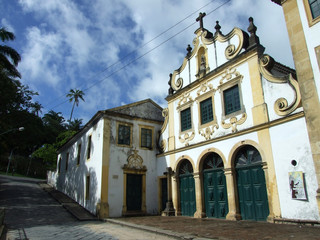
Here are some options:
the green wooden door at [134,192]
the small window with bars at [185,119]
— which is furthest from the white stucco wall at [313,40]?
the green wooden door at [134,192]

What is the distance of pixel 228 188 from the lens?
10883 millimetres

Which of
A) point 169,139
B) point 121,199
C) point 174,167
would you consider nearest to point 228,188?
point 174,167

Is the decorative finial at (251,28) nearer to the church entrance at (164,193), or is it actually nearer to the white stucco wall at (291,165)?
the white stucco wall at (291,165)

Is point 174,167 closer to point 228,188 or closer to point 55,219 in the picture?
point 228,188

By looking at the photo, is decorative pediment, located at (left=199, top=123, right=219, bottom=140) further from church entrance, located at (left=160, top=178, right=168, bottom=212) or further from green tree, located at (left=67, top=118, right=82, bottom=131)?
green tree, located at (left=67, top=118, right=82, bottom=131)

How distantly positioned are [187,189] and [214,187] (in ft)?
6.62

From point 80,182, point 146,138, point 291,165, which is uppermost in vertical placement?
point 146,138

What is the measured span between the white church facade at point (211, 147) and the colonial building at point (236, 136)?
4 centimetres

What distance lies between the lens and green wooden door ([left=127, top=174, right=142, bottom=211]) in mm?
14605

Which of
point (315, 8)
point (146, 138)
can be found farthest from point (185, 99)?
point (315, 8)

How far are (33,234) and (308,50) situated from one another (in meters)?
11.0

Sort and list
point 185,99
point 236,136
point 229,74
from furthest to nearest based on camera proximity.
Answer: point 185,99 < point 229,74 < point 236,136

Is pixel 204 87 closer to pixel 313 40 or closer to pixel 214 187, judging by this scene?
pixel 214 187

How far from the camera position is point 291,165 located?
880cm
